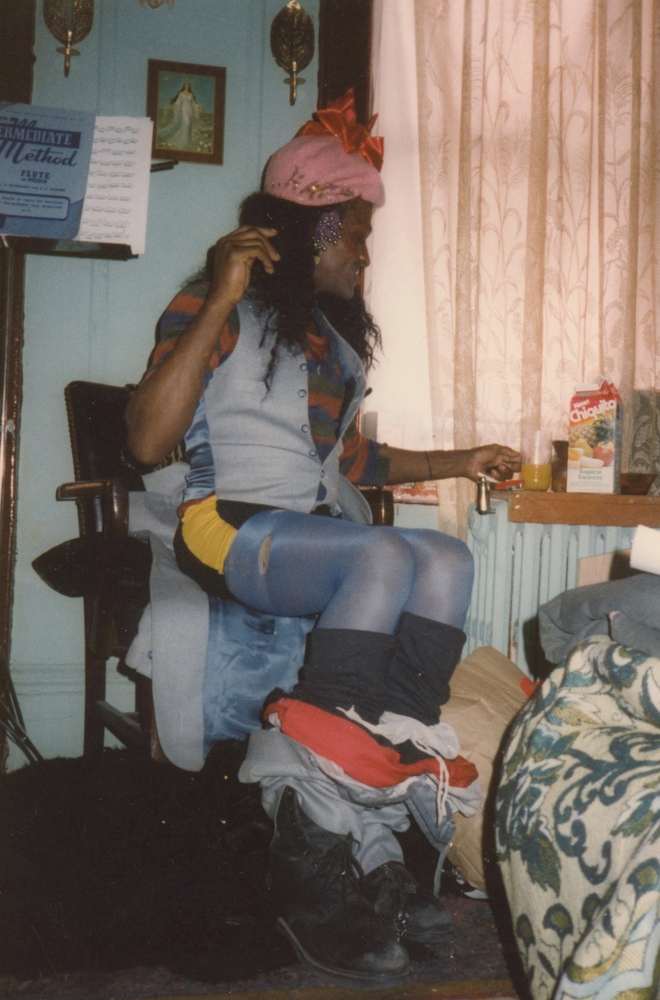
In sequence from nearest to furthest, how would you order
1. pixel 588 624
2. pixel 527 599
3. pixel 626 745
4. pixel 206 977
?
pixel 626 745
pixel 588 624
pixel 206 977
pixel 527 599

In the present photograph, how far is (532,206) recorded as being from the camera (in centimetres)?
188

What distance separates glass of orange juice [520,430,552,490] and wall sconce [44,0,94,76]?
1465 millimetres

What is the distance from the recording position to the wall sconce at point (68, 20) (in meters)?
1.84

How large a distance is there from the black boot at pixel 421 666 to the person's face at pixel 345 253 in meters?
0.70

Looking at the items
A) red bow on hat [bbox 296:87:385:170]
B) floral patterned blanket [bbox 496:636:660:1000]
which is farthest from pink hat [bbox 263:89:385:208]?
floral patterned blanket [bbox 496:636:660:1000]

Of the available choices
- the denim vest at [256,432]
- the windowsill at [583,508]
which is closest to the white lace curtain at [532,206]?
the windowsill at [583,508]

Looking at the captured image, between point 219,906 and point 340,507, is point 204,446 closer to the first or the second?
point 340,507

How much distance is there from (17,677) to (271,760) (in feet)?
3.72

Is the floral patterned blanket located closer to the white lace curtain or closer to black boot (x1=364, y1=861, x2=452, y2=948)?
black boot (x1=364, y1=861, x2=452, y2=948)

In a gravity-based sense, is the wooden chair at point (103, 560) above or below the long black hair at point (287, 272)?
below

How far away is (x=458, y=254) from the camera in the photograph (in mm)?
1851

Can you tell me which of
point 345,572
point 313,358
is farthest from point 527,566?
point 345,572

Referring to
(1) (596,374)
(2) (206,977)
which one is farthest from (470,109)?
(2) (206,977)

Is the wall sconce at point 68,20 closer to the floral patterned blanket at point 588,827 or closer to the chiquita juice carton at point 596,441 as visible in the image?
the chiquita juice carton at point 596,441
